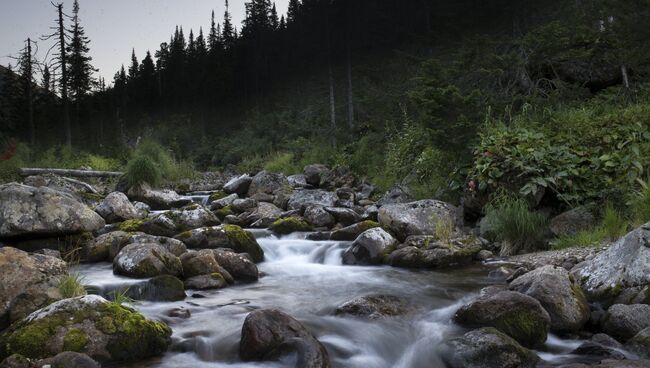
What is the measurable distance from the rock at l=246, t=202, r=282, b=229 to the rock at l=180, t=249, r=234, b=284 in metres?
4.77

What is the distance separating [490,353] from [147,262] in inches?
202

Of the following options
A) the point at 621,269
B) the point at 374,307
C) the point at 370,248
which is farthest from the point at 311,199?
the point at 621,269

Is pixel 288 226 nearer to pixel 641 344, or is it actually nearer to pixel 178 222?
pixel 178 222

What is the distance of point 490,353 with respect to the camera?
441cm

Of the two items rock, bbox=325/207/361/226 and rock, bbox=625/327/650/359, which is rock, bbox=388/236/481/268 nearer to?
rock, bbox=325/207/361/226

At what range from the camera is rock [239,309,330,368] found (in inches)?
176

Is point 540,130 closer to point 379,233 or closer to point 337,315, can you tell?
point 379,233

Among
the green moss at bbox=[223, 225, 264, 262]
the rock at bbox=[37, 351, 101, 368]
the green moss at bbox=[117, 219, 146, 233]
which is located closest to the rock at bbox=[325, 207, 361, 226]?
the green moss at bbox=[223, 225, 264, 262]

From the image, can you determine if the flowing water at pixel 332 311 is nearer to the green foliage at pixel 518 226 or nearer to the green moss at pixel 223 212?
the green foliage at pixel 518 226

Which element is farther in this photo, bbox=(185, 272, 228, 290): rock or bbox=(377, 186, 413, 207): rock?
bbox=(377, 186, 413, 207): rock

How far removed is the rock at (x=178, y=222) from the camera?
10570 millimetres

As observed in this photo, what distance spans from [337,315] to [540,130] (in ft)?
22.2

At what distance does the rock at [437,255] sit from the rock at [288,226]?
3403mm

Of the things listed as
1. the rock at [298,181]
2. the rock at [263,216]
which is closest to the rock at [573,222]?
the rock at [263,216]
